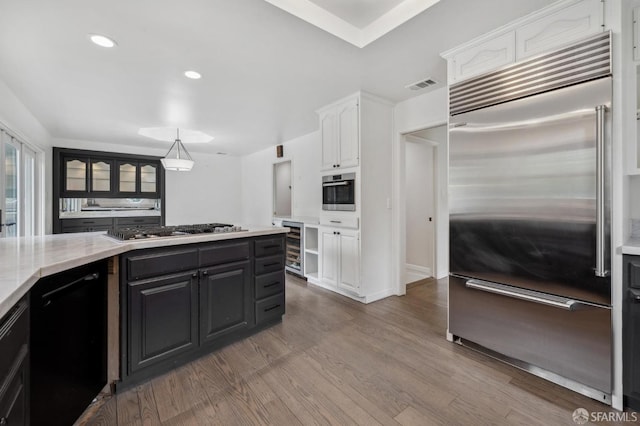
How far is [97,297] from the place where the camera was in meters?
1.66

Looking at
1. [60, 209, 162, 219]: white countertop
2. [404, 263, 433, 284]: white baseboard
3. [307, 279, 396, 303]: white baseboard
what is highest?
[60, 209, 162, 219]: white countertop

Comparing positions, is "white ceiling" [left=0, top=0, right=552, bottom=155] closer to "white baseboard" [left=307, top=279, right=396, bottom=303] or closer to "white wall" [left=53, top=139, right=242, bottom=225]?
"white wall" [left=53, top=139, right=242, bottom=225]

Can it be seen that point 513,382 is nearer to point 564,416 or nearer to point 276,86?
point 564,416

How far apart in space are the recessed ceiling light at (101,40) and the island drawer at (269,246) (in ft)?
6.29

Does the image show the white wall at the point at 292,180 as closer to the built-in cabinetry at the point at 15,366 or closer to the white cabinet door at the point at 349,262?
the white cabinet door at the point at 349,262

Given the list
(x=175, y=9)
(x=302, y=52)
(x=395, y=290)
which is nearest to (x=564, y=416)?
(x=395, y=290)

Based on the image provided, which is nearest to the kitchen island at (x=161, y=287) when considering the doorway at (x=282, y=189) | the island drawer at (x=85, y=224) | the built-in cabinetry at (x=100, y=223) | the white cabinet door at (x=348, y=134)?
the white cabinet door at (x=348, y=134)

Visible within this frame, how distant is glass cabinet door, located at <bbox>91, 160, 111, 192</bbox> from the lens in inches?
212

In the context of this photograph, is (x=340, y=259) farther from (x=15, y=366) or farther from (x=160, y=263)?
(x=15, y=366)

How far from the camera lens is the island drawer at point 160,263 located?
178 cm

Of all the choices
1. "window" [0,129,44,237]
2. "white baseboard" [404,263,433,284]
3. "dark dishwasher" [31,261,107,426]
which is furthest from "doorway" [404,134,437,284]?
"window" [0,129,44,237]

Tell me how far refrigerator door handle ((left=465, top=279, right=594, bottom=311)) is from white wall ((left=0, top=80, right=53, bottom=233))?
4675 millimetres

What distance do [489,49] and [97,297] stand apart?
316cm

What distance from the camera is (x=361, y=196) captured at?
10.7 ft
